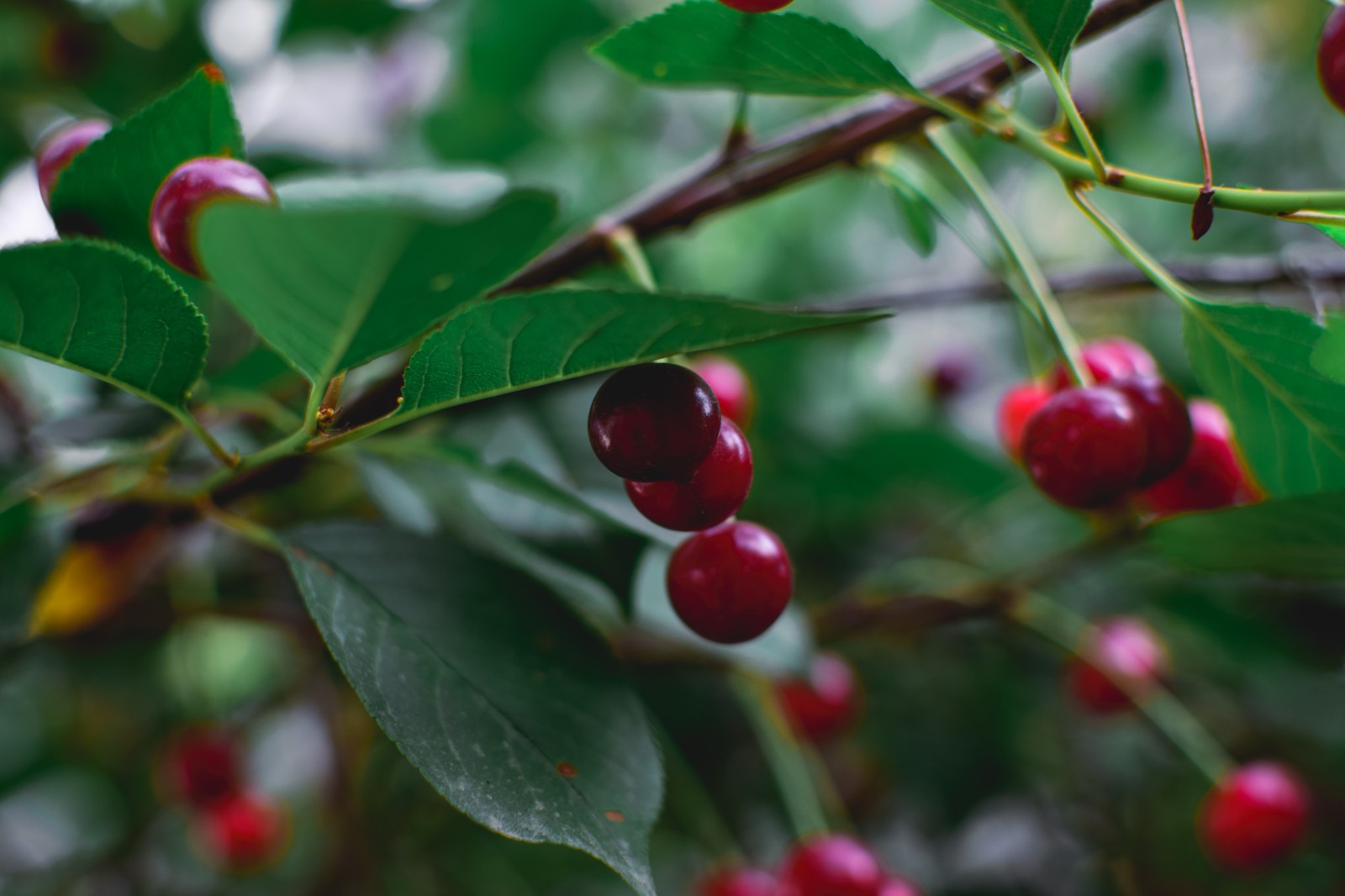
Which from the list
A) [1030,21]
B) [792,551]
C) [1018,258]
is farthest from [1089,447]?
[792,551]

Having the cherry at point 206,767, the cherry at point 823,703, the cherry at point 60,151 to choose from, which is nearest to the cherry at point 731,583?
→ the cherry at point 60,151

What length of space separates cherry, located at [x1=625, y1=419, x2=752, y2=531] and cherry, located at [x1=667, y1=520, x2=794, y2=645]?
0.06 m

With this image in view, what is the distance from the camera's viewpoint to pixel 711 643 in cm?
73

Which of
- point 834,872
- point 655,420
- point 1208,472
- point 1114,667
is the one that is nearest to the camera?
point 655,420

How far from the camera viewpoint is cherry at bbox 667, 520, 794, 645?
0.55m

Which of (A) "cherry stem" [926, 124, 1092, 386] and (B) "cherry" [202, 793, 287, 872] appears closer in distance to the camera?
(A) "cherry stem" [926, 124, 1092, 386]

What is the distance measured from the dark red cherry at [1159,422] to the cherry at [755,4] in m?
0.33

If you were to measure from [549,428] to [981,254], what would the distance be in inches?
16.2

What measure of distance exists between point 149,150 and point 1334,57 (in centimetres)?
64

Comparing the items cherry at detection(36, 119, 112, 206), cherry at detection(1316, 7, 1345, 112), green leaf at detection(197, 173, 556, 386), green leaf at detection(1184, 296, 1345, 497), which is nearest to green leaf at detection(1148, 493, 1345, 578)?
green leaf at detection(1184, 296, 1345, 497)

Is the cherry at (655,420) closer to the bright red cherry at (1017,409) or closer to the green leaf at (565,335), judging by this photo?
the green leaf at (565,335)

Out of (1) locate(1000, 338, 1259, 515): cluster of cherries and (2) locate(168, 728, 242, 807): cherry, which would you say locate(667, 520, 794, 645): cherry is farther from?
(2) locate(168, 728, 242, 807): cherry

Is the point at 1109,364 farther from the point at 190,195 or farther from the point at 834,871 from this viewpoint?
the point at 190,195

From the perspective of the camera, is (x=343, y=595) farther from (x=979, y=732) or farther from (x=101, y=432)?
(x=979, y=732)
